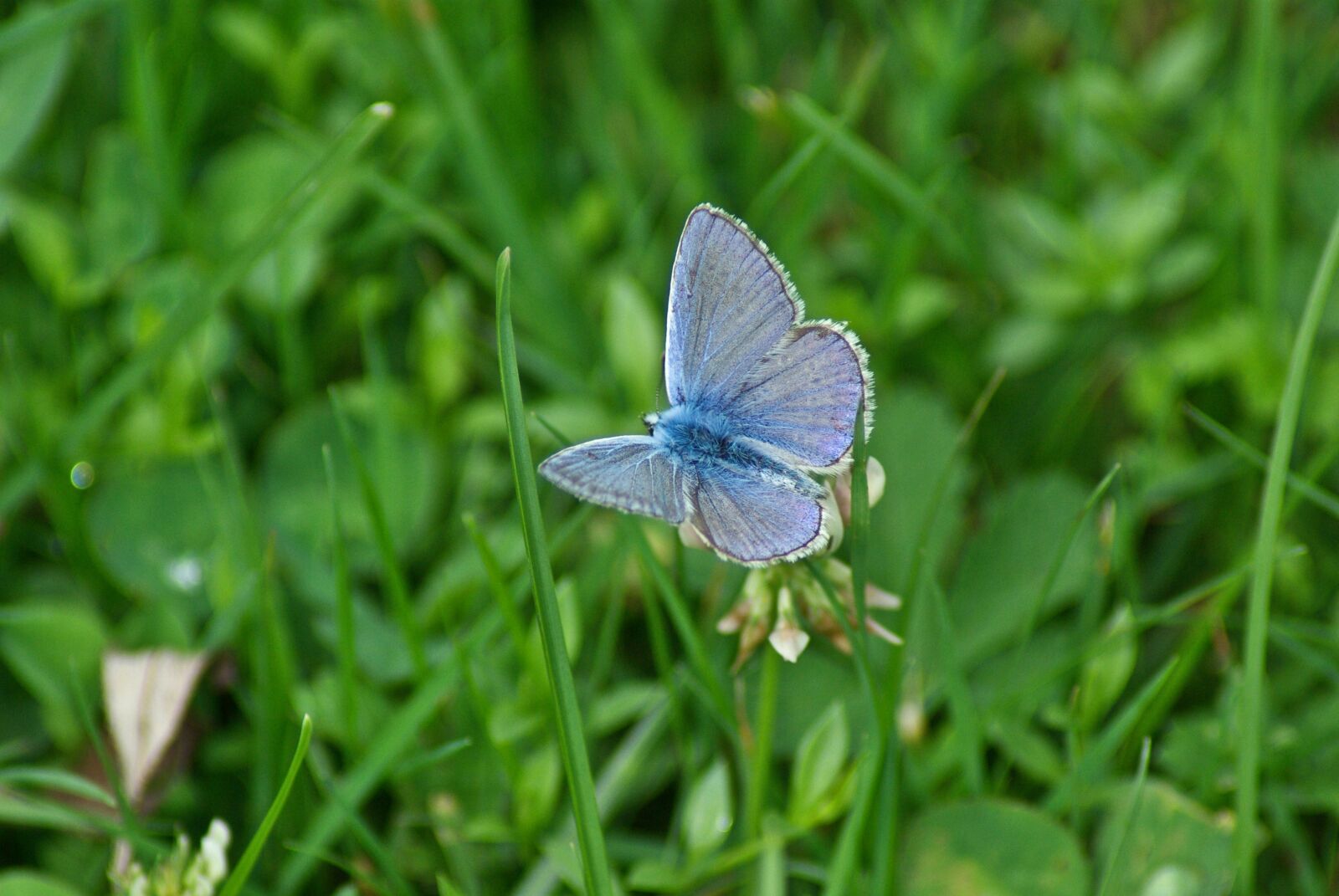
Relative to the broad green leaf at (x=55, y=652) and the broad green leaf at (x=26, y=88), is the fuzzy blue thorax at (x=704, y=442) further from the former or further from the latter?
the broad green leaf at (x=26, y=88)

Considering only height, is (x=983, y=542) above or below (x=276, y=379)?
below

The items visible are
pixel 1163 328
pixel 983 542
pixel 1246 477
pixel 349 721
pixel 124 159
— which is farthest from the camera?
pixel 1163 328

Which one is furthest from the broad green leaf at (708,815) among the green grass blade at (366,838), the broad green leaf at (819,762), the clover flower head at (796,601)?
the green grass blade at (366,838)

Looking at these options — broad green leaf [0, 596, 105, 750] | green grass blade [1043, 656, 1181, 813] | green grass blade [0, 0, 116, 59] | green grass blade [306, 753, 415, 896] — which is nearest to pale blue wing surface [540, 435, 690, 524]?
green grass blade [306, 753, 415, 896]

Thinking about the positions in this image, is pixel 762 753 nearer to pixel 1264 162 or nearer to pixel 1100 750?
pixel 1100 750

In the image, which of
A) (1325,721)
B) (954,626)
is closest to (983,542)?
(954,626)

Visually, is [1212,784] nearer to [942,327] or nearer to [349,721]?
[942,327]

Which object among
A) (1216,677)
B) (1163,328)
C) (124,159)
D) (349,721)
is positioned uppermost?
(124,159)

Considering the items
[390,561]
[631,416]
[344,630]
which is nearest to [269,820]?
[344,630]

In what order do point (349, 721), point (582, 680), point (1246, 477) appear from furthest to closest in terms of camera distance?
point (1246, 477) → point (582, 680) → point (349, 721)
